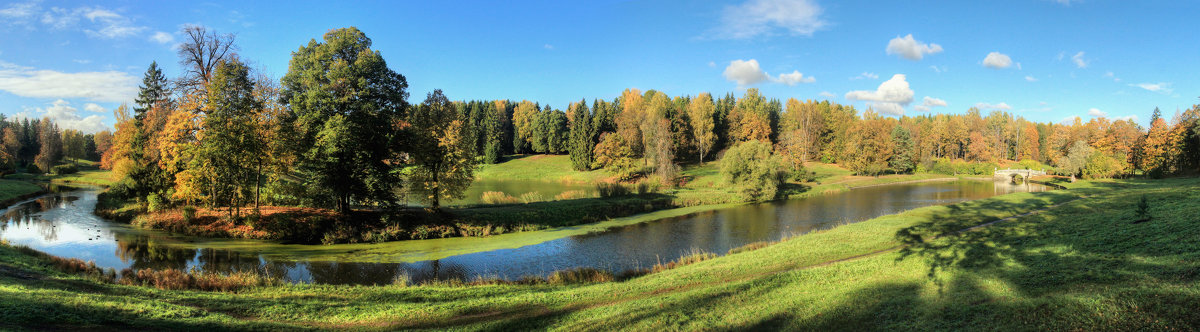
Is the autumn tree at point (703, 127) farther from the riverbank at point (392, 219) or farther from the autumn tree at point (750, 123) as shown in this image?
the riverbank at point (392, 219)

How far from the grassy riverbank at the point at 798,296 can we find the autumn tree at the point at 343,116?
10.1m

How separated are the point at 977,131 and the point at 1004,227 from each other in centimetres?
10405

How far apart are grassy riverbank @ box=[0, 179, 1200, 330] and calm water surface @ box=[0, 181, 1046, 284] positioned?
146 inches

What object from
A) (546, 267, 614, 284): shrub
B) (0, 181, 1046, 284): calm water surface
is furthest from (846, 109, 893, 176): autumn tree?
(546, 267, 614, 284): shrub

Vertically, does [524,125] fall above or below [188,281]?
above

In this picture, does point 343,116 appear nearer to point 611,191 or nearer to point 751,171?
point 611,191

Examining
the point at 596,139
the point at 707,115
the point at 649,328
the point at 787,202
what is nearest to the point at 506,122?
the point at 596,139

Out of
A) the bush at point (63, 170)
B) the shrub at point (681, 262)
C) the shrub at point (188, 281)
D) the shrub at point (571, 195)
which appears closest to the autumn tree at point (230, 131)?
the shrub at point (188, 281)

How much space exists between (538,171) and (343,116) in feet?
187

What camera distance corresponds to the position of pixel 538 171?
8056 cm

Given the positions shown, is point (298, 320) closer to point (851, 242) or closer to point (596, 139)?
point (851, 242)

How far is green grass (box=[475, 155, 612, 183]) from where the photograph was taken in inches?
2781

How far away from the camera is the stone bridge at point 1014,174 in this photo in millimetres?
67000

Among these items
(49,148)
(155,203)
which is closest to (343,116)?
(155,203)
